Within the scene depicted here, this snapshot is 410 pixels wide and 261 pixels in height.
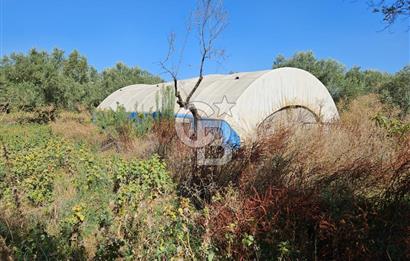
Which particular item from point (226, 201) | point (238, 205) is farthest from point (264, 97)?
point (238, 205)

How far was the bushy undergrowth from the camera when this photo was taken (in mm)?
3146

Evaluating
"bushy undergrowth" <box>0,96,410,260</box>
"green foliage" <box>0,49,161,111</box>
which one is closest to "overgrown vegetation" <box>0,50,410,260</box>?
"bushy undergrowth" <box>0,96,410,260</box>

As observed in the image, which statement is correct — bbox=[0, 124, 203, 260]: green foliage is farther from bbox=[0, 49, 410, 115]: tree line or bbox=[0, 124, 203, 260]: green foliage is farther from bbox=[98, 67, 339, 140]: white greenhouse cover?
bbox=[0, 49, 410, 115]: tree line

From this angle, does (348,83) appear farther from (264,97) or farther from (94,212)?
(94,212)

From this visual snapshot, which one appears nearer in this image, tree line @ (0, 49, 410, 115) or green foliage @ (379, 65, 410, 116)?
green foliage @ (379, 65, 410, 116)

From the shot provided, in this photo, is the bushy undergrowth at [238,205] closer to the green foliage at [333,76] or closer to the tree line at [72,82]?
the tree line at [72,82]

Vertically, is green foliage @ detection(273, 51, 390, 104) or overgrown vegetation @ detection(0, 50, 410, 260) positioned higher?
green foliage @ detection(273, 51, 390, 104)

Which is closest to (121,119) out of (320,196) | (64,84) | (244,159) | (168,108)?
(168,108)

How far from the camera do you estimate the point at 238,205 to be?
376 cm

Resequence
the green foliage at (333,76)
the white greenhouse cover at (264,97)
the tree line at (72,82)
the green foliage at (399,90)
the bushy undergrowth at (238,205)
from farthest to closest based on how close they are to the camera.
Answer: the green foliage at (333,76) < the tree line at (72,82) < the green foliage at (399,90) < the white greenhouse cover at (264,97) < the bushy undergrowth at (238,205)

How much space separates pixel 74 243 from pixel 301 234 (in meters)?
2.49

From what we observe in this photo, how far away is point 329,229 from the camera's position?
3.12 metres

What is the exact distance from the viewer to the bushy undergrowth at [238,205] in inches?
124

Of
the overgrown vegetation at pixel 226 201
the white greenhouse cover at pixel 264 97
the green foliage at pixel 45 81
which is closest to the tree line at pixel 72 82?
the green foliage at pixel 45 81
